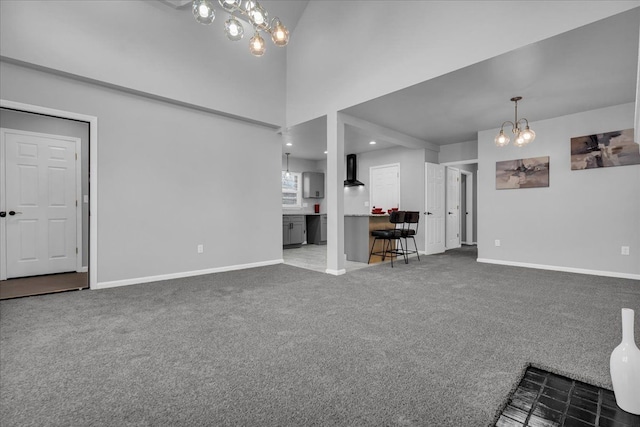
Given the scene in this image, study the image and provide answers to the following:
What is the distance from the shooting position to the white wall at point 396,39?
276 centimetres

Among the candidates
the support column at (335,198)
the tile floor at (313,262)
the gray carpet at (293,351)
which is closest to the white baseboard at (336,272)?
the support column at (335,198)

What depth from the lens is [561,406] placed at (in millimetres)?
1490

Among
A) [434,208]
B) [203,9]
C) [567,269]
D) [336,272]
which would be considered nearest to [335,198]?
[336,272]

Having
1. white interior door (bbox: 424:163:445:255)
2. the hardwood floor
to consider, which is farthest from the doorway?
the hardwood floor

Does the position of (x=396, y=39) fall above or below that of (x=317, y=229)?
above

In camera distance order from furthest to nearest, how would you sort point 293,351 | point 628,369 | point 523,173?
point 523,173 < point 293,351 < point 628,369

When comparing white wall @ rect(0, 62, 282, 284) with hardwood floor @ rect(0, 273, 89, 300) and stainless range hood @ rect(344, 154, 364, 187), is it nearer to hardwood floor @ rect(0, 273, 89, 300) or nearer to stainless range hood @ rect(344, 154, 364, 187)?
hardwood floor @ rect(0, 273, 89, 300)

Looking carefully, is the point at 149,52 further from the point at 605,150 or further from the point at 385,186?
the point at 605,150

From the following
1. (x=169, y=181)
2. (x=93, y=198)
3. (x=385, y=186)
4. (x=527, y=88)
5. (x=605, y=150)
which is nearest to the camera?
(x=93, y=198)

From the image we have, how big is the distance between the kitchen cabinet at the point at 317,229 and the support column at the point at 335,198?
Answer: 3.92m

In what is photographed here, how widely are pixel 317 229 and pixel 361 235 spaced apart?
9.61 ft

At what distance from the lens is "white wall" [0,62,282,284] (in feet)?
12.1

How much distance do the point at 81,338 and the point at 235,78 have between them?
13.3ft

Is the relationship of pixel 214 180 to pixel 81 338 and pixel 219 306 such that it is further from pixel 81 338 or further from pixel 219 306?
pixel 81 338
